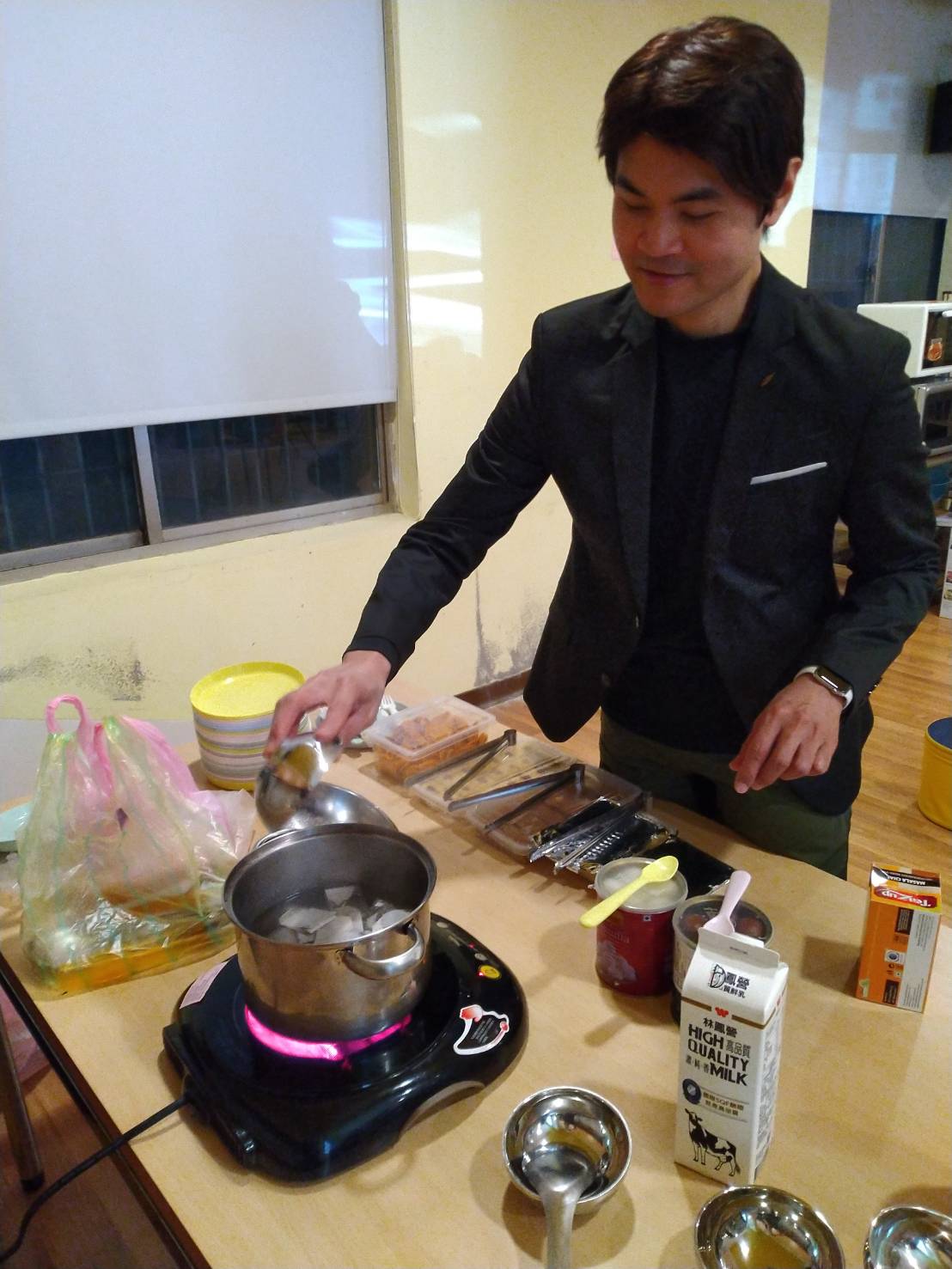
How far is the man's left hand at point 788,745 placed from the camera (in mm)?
934

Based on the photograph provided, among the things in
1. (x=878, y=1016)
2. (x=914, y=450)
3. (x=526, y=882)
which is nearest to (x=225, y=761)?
(x=526, y=882)

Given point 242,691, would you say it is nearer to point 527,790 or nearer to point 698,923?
point 527,790

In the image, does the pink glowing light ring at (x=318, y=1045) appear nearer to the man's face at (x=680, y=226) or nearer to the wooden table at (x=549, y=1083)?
the wooden table at (x=549, y=1083)

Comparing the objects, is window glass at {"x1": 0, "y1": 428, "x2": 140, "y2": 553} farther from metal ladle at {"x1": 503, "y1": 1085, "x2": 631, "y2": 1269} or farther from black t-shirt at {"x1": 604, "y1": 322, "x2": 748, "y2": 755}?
→ metal ladle at {"x1": 503, "y1": 1085, "x2": 631, "y2": 1269}

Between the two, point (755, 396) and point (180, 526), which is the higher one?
point (755, 396)

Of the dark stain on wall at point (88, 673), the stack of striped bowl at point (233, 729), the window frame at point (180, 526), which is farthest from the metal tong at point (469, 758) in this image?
the window frame at point (180, 526)

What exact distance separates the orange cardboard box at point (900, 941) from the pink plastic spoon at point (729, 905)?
18 centimetres

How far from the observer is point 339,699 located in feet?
3.47

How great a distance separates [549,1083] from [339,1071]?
0.61 ft

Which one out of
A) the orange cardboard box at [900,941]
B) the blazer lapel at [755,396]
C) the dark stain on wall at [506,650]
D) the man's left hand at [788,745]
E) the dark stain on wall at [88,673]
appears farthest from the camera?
the dark stain on wall at [506,650]

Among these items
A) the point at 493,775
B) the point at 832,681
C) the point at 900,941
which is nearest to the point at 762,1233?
the point at 900,941

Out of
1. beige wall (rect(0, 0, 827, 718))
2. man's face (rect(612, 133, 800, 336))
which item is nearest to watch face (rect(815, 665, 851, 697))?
man's face (rect(612, 133, 800, 336))

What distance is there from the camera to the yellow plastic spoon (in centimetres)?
78

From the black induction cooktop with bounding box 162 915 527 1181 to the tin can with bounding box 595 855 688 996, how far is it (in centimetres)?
10
